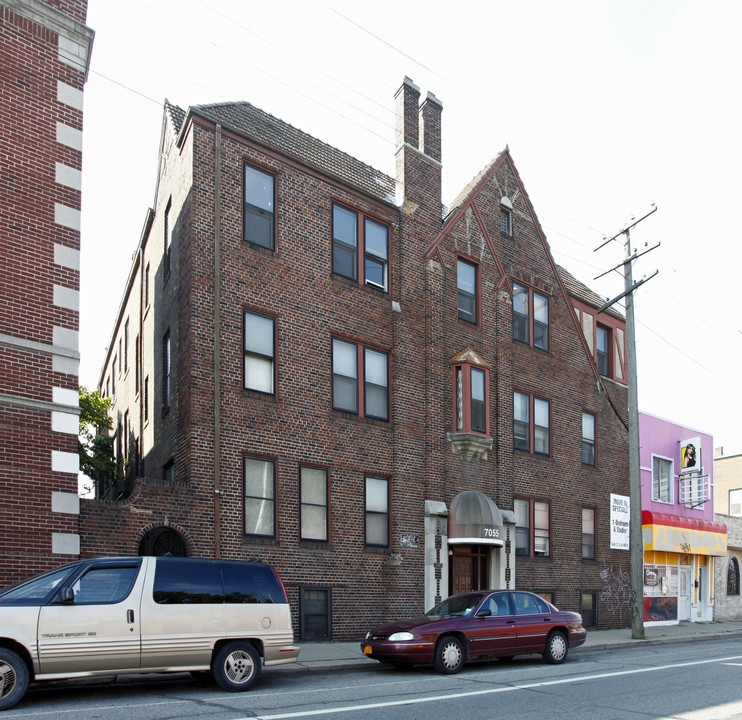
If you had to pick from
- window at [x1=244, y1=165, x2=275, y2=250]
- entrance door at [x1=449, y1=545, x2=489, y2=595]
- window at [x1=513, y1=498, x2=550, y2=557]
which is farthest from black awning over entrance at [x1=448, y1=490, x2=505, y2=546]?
window at [x1=244, y1=165, x2=275, y2=250]

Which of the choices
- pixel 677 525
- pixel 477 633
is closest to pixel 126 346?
pixel 477 633

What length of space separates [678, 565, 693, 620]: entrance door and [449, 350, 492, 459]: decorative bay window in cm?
1171

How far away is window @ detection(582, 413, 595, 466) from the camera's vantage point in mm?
26078

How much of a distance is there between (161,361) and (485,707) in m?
12.8

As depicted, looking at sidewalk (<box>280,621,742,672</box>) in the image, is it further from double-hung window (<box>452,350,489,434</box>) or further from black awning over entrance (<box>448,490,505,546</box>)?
double-hung window (<box>452,350,489,434</box>)

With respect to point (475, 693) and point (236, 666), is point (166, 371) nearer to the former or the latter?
point (236, 666)

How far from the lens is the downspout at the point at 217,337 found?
1638 centimetres

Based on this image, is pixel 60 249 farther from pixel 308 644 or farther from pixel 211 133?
pixel 308 644

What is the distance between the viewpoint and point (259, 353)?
705 inches

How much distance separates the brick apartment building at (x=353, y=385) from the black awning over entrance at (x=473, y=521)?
0.18 feet

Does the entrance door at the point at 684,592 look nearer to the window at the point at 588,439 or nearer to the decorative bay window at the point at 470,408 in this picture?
the window at the point at 588,439

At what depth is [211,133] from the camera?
59.0ft

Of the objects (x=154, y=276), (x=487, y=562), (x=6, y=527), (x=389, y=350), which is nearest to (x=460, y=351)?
(x=389, y=350)

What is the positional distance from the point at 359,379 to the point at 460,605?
6.55m
